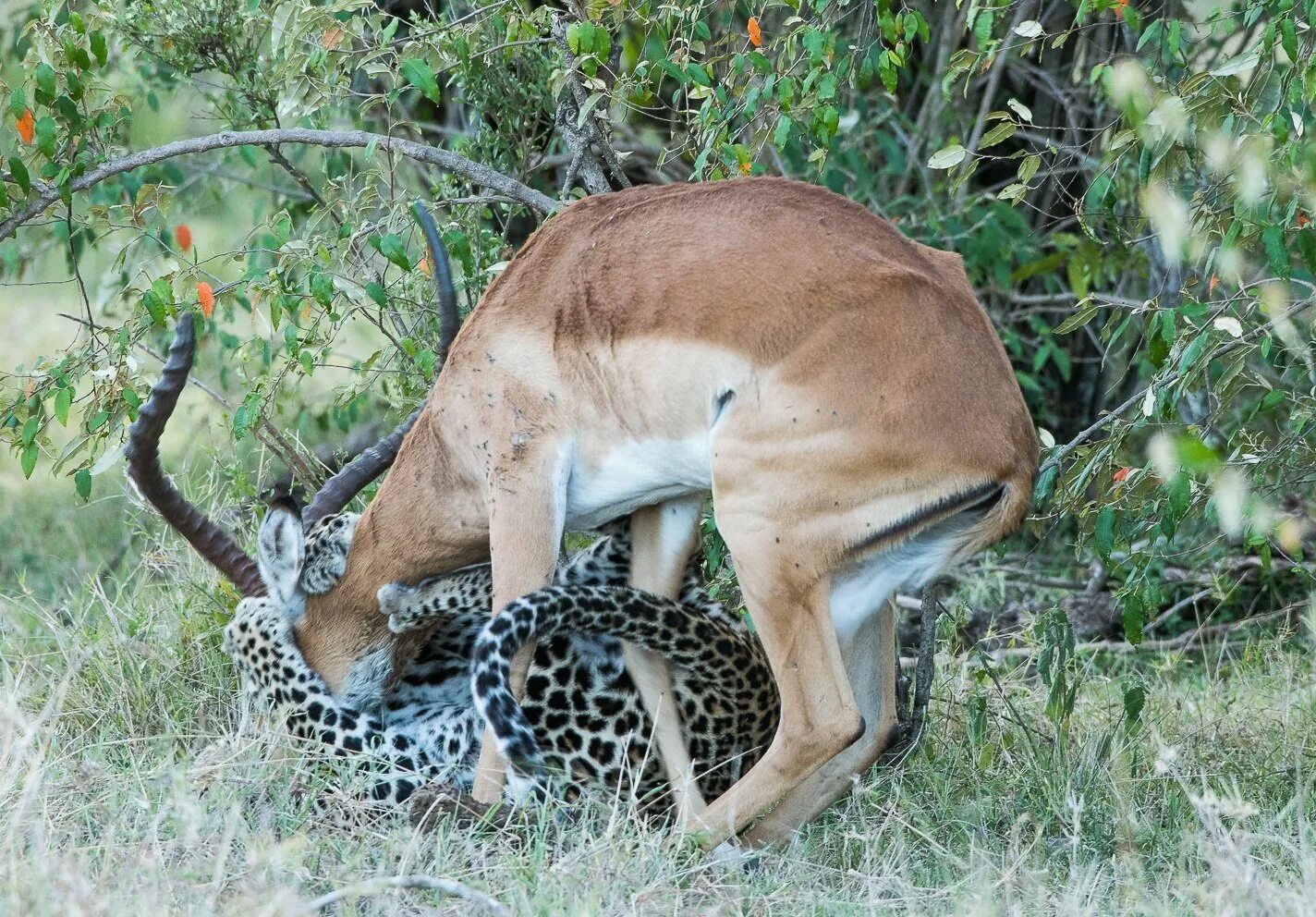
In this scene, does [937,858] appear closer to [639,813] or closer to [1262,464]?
[639,813]

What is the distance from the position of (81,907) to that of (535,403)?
5.98 feet

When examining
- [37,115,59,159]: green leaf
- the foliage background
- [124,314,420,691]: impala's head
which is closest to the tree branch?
the foliage background

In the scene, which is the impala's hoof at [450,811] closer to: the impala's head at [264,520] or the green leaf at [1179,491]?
the impala's head at [264,520]

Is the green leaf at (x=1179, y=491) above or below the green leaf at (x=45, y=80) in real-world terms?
below

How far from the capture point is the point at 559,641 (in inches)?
192

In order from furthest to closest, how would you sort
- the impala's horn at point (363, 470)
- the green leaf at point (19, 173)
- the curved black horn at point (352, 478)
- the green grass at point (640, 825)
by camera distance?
the curved black horn at point (352, 478)
the impala's horn at point (363, 470)
the green leaf at point (19, 173)
the green grass at point (640, 825)

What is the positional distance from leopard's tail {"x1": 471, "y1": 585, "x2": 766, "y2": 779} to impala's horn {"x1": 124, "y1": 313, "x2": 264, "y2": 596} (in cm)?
103

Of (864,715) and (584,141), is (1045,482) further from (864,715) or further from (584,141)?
(584,141)

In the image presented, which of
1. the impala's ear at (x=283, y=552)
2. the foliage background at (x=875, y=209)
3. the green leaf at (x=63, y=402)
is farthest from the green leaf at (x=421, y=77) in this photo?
the green leaf at (x=63, y=402)

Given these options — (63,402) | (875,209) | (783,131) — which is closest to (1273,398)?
(783,131)

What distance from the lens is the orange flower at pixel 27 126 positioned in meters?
4.69

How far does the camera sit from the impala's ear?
187 inches

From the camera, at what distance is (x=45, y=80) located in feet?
14.9

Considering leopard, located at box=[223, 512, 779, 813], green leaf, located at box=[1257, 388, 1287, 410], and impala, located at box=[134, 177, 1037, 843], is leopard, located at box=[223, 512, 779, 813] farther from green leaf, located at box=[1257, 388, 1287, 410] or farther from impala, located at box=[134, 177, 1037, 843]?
green leaf, located at box=[1257, 388, 1287, 410]
